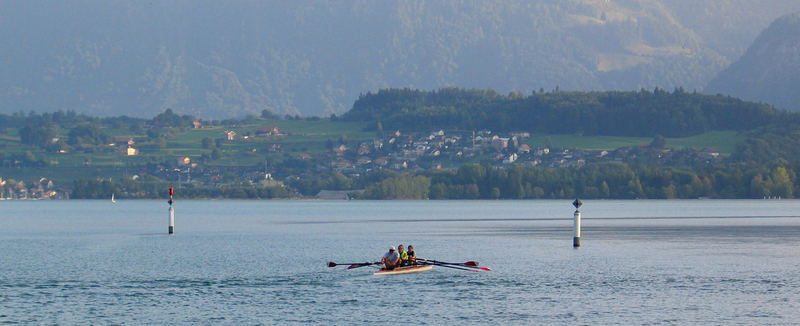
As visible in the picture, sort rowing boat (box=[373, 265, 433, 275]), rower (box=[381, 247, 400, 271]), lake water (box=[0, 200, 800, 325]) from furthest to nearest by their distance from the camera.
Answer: rower (box=[381, 247, 400, 271]), rowing boat (box=[373, 265, 433, 275]), lake water (box=[0, 200, 800, 325])

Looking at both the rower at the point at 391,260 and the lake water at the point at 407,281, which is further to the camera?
the rower at the point at 391,260

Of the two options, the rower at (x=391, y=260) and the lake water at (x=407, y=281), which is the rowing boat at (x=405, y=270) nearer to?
the rower at (x=391, y=260)

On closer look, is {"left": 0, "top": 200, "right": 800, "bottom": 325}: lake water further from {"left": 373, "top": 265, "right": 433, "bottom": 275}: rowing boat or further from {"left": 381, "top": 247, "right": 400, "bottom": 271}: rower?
{"left": 381, "top": 247, "right": 400, "bottom": 271}: rower

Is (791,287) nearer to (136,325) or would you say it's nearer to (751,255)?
(751,255)

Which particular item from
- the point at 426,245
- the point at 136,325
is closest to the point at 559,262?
the point at 426,245

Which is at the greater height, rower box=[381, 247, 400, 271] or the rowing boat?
rower box=[381, 247, 400, 271]

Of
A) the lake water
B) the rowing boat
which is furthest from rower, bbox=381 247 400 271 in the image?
the lake water

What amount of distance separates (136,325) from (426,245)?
57.7 metres

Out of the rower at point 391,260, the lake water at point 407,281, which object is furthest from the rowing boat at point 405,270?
the lake water at point 407,281

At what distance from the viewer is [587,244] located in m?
108

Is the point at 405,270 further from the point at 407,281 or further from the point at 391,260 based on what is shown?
the point at 407,281

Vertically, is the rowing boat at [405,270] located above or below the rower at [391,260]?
below

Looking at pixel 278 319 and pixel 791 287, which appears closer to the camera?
pixel 278 319

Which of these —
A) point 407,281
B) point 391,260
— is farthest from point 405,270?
point 407,281
